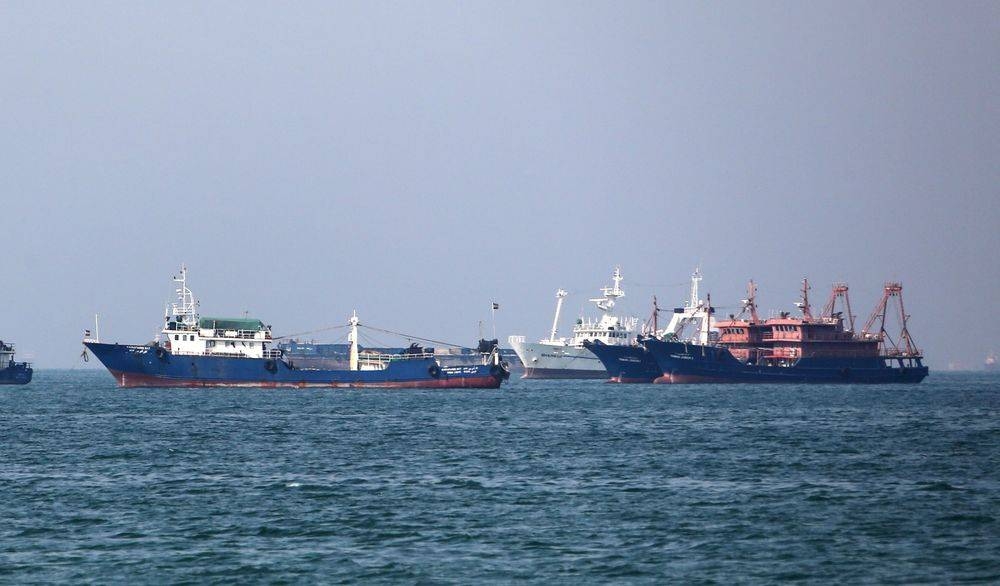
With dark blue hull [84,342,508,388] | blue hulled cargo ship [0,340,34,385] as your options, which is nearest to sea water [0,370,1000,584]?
dark blue hull [84,342,508,388]

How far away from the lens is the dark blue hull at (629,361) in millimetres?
143550

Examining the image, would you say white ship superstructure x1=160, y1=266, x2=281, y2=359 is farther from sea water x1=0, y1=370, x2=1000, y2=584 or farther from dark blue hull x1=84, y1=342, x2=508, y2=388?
sea water x1=0, y1=370, x2=1000, y2=584

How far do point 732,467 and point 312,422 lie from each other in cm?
2968

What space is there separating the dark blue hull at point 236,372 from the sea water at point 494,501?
117 ft

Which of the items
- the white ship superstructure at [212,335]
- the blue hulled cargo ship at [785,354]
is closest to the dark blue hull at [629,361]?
the blue hulled cargo ship at [785,354]

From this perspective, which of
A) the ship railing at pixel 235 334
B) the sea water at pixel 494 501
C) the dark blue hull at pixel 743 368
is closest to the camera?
the sea water at pixel 494 501

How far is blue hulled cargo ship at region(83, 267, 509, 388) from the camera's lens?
346ft

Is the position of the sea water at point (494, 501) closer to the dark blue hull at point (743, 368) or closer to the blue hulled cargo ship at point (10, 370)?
the dark blue hull at point (743, 368)

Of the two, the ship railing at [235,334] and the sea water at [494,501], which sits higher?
the ship railing at [235,334]

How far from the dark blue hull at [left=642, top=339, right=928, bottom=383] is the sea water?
66514 mm

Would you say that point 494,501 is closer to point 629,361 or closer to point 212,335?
point 212,335

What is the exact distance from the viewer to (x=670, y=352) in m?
137

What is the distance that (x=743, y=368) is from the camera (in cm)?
14062

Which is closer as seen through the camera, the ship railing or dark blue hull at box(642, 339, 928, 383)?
the ship railing
